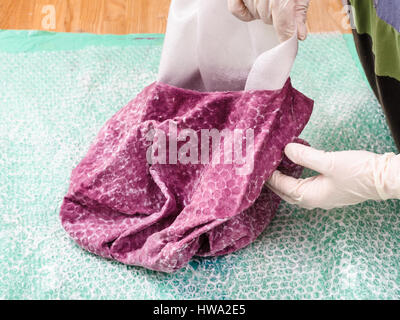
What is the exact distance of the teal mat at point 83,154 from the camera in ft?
2.99

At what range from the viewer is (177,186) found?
3.22ft

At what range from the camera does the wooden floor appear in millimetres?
1699

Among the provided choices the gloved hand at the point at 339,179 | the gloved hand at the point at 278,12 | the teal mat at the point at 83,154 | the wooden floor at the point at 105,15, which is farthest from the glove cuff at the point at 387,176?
the wooden floor at the point at 105,15

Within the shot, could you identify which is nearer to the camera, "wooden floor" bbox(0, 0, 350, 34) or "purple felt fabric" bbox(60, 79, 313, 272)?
"purple felt fabric" bbox(60, 79, 313, 272)

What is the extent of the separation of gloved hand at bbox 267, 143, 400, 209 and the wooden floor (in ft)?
2.97

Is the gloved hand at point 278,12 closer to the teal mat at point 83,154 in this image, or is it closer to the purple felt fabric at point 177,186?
the purple felt fabric at point 177,186

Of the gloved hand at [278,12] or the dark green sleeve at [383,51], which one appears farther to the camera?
the dark green sleeve at [383,51]

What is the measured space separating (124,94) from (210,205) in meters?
0.60

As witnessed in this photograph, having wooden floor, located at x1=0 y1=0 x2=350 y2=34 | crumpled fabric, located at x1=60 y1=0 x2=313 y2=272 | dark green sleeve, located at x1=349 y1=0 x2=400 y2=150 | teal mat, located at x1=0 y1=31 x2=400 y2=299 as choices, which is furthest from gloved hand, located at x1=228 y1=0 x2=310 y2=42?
wooden floor, located at x1=0 y1=0 x2=350 y2=34

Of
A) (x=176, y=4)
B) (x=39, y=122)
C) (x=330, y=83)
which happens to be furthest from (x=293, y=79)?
(x=39, y=122)

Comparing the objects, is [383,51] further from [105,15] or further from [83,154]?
[105,15]

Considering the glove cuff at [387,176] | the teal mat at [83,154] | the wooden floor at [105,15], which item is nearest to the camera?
the glove cuff at [387,176]

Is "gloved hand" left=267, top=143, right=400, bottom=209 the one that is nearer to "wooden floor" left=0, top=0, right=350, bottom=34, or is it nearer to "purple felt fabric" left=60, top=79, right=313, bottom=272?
"purple felt fabric" left=60, top=79, right=313, bottom=272

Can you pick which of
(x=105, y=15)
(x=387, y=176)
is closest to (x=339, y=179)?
(x=387, y=176)
